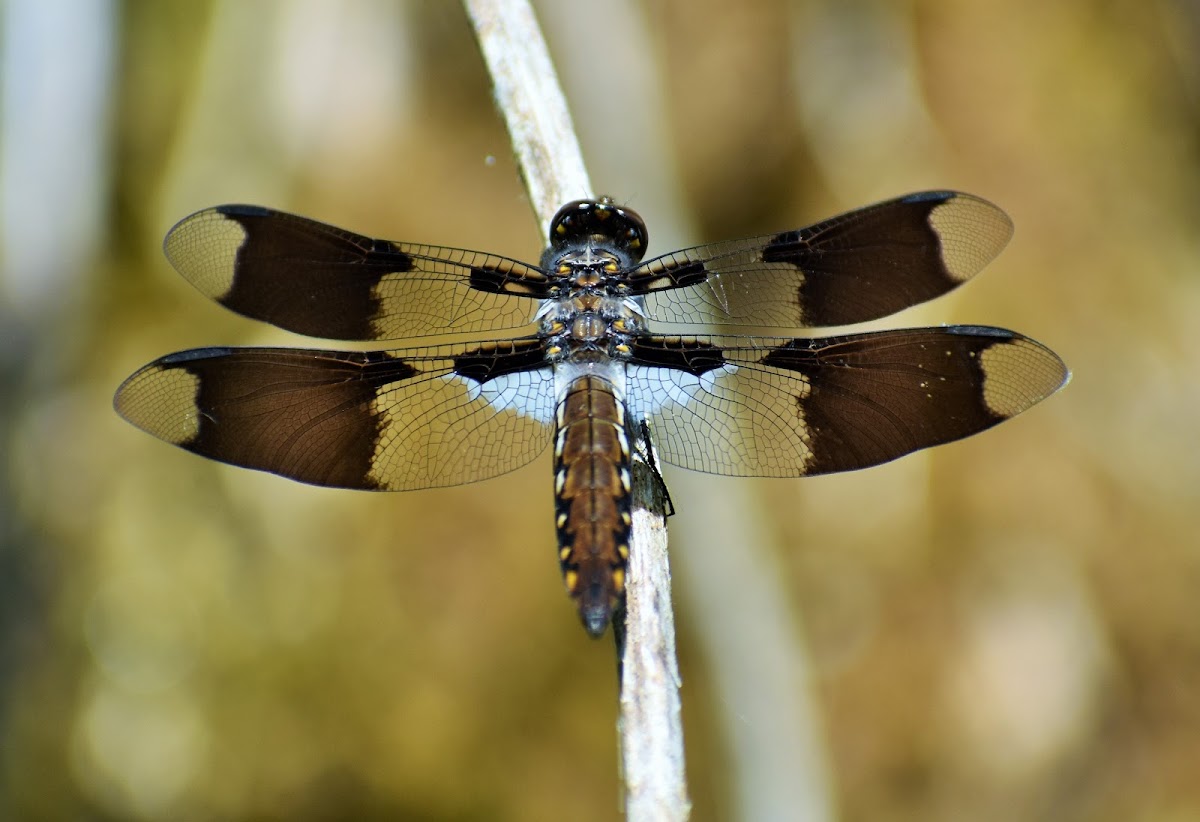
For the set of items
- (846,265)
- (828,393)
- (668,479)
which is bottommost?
(828,393)

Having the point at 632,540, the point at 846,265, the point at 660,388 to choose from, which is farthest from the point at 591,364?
the point at 846,265

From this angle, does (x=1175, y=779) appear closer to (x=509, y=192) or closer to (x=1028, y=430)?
(x=1028, y=430)

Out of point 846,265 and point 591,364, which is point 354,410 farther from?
point 846,265

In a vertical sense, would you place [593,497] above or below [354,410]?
below

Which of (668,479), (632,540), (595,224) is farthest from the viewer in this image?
(668,479)

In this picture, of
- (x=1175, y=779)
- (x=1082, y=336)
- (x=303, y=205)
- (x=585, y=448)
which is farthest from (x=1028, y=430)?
(x=303, y=205)

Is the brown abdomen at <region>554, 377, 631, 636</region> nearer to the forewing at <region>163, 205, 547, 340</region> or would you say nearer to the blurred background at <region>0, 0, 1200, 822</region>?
the forewing at <region>163, 205, 547, 340</region>

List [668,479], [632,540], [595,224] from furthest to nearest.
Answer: [668,479] < [595,224] < [632,540]
